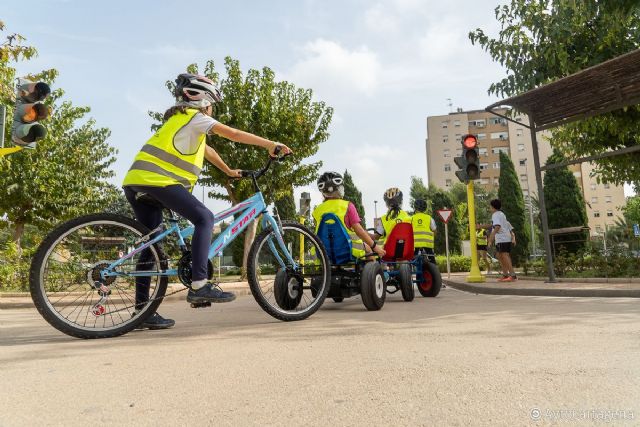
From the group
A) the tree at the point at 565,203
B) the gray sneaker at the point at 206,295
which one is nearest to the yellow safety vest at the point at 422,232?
the gray sneaker at the point at 206,295

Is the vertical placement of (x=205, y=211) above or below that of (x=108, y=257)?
above

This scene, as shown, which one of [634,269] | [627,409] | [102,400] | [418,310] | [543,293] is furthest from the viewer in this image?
[634,269]

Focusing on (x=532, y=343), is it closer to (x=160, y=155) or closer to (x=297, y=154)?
(x=160, y=155)

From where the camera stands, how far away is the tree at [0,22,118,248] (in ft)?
62.2

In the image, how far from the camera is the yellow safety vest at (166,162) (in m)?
3.82

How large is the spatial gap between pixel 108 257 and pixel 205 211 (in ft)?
2.81

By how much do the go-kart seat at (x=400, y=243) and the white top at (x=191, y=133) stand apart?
450 centimetres

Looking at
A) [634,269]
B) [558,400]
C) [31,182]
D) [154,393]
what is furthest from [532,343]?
[31,182]

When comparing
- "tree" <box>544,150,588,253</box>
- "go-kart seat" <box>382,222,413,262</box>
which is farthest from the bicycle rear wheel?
"tree" <box>544,150,588,253</box>

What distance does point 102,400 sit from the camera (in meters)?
2.01

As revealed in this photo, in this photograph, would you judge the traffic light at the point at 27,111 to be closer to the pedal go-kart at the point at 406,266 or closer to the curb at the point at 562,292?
the pedal go-kart at the point at 406,266

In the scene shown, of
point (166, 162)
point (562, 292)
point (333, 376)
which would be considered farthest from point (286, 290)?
point (562, 292)

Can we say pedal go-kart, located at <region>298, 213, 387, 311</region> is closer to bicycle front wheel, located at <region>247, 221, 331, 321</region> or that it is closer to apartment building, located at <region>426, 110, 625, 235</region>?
bicycle front wheel, located at <region>247, 221, 331, 321</region>

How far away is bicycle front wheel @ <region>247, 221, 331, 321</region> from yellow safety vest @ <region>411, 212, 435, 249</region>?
13.4ft
